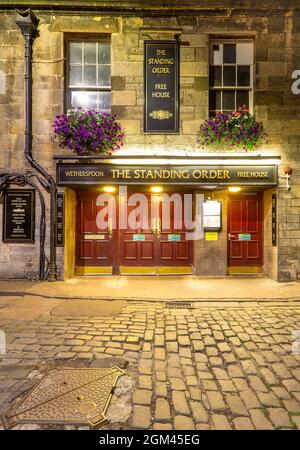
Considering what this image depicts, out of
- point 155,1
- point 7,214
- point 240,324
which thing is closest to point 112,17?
point 155,1

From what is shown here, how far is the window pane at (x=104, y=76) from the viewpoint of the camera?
→ 9633 mm

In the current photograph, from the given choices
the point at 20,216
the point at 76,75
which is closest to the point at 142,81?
the point at 76,75

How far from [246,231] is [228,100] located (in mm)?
4219

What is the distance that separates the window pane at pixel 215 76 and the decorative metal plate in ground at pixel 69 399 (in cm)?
883

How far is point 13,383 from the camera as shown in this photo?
3.50 metres

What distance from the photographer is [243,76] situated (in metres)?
9.56

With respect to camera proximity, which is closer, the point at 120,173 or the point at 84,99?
A: the point at 120,173

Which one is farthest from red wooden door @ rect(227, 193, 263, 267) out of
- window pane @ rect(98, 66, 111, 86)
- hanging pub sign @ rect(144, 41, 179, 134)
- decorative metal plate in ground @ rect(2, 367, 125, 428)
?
decorative metal plate in ground @ rect(2, 367, 125, 428)

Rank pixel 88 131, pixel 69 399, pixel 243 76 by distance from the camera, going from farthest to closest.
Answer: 1. pixel 243 76
2. pixel 88 131
3. pixel 69 399

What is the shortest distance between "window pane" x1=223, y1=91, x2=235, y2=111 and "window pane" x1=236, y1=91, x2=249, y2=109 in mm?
153

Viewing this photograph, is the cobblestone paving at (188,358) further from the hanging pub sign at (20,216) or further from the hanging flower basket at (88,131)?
the hanging flower basket at (88,131)

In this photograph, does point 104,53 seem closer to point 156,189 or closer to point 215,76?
point 215,76

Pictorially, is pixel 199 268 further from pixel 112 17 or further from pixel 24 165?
pixel 112 17

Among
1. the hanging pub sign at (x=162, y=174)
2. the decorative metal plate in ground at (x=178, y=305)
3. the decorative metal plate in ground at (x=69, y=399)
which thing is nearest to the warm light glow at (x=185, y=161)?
the hanging pub sign at (x=162, y=174)
